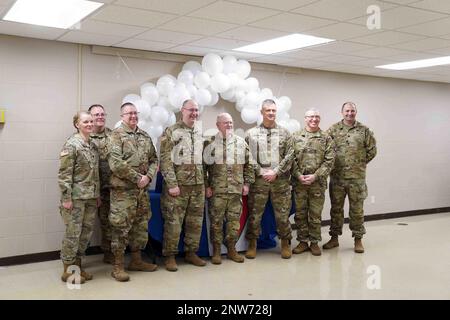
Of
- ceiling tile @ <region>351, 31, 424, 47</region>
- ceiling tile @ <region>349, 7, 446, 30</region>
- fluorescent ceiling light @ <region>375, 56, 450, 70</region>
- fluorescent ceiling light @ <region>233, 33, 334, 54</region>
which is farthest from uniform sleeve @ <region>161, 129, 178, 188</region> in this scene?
fluorescent ceiling light @ <region>375, 56, 450, 70</region>

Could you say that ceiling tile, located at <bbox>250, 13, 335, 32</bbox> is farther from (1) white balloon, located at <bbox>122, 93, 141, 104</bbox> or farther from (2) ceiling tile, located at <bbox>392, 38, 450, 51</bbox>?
(1) white balloon, located at <bbox>122, 93, 141, 104</bbox>

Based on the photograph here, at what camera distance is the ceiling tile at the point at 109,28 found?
414cm

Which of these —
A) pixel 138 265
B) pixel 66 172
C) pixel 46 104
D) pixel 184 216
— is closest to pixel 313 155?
pixel 184 216

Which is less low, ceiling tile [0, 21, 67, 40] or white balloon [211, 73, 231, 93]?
ceiling tile [0, 21, 67, 40]

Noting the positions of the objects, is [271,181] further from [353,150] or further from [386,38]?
[386,38]

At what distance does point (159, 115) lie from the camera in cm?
503

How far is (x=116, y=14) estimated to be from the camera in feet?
12.6

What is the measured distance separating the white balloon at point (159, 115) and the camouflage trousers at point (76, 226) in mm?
1250

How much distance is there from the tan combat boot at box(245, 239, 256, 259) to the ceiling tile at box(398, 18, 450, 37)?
2.69 m

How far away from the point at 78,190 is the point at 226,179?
4.80 ft

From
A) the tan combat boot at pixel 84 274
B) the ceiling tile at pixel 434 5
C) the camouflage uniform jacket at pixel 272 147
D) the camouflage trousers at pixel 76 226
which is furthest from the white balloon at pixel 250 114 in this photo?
the tan combat boot at pixel 84 274

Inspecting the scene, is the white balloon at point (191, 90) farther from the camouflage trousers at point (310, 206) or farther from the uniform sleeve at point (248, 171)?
the camouflage trousers at point (310, 206)

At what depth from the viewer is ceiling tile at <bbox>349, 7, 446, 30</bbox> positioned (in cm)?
383
